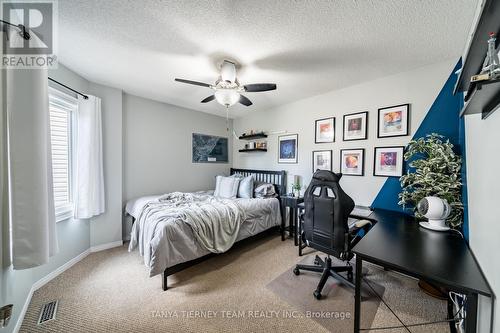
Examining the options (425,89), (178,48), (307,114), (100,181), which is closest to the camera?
(178,48)

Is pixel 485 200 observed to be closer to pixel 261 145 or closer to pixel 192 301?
pixel 192 301

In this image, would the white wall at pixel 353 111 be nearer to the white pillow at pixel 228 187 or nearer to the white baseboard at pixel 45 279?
the white pillow at pixel 228 187

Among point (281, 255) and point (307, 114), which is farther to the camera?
point (307, 114)

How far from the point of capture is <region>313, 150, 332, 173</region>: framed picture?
3.03 m

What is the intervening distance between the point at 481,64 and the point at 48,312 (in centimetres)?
366

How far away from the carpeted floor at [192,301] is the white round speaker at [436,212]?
2.62 ft

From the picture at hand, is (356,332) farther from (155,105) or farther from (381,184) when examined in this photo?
(155,105)

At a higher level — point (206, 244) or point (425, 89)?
point (425, 89)

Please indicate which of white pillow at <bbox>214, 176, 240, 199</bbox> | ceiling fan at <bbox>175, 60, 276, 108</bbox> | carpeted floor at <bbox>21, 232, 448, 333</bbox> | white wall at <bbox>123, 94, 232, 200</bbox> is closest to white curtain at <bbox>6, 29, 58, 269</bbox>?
carpeted floor at <bbox>21, 232, 448, 333</bbox>

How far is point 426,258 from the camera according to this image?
1112 mm

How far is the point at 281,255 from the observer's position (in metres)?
2.73

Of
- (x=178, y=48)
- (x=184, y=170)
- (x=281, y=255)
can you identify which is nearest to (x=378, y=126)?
(x=281, y=255)

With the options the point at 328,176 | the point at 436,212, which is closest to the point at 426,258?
the point at 436,212

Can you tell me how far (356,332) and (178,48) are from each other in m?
2.83
